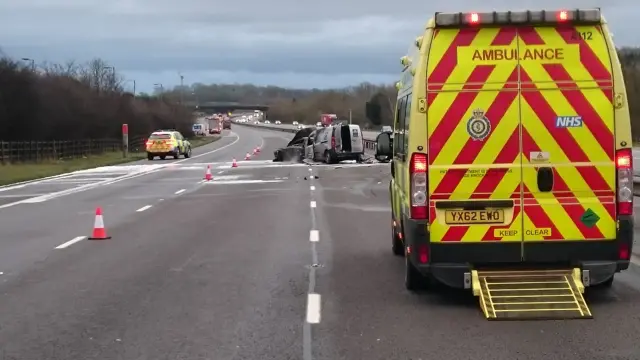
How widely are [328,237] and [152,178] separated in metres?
21.9

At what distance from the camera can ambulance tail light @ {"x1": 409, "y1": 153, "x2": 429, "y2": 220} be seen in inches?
323

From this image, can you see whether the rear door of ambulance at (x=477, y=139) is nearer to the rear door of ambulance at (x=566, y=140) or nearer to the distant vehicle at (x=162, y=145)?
the rear door of ambulance at (x=566, y=140)

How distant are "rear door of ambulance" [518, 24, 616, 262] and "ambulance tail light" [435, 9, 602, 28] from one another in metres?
0.09

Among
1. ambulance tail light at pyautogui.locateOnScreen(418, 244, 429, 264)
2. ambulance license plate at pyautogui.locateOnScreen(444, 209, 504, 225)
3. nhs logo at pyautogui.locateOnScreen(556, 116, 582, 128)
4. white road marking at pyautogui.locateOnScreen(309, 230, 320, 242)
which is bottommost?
white road marking at pyautogui.locateOnScreen(309, 230, 320, 242)

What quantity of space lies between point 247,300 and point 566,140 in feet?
11.4

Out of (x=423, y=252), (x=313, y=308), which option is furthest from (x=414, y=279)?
(x=313, y=308)

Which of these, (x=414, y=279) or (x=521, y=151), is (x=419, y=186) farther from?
(x=414, y=279)

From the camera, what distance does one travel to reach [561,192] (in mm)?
8195

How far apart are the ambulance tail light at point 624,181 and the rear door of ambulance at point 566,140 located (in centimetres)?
5

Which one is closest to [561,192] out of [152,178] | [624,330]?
[624,330]

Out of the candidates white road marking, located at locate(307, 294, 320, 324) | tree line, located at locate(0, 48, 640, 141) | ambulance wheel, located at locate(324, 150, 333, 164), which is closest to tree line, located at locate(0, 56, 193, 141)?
tree line, located at locate(0, 48, 640, 141)

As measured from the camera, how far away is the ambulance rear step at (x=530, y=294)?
7.92 m

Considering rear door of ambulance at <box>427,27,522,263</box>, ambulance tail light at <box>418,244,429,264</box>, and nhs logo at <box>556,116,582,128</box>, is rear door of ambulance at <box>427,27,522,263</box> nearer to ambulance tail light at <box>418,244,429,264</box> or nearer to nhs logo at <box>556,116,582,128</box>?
ambulance tail light at <box>418,244,429,264</box>

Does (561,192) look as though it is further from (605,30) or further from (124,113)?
(124,113)
